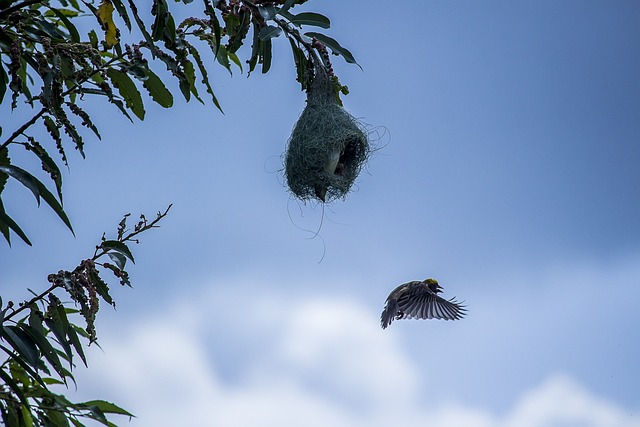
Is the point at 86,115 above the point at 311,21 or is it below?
below

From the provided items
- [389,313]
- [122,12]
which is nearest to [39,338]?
[122,12]

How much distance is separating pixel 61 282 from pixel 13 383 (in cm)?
20

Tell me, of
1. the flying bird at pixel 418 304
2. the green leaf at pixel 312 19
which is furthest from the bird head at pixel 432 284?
the green leaf at pixel 312 19

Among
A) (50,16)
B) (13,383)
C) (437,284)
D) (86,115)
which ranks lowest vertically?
(13,383)

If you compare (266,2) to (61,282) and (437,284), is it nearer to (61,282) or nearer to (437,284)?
(61,282)

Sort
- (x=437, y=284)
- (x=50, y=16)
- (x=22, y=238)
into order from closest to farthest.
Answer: (x=22, y=238), (x=50, y=16), (x=437, y=284)

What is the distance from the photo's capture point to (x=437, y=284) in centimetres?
545

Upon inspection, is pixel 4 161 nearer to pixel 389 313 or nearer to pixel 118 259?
pixel 118 259

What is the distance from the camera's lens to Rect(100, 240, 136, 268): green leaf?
1.81m

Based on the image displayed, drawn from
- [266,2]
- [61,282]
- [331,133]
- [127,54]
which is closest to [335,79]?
[331,133]

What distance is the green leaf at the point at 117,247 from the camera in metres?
1.81

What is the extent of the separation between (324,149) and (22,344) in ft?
3.90

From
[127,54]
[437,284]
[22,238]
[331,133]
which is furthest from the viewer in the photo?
[437,284]

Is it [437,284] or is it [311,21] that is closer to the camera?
[311,21]
